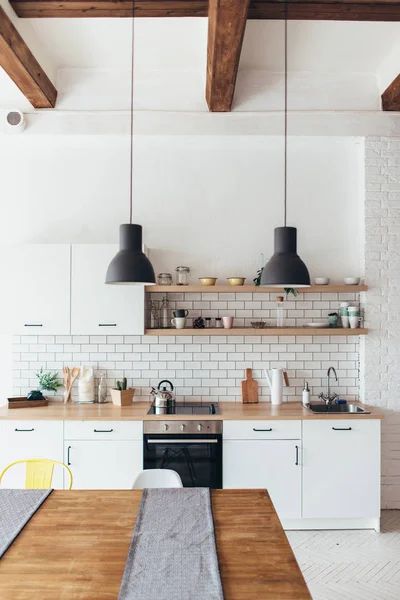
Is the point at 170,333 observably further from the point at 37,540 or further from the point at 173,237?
the point at 37,540

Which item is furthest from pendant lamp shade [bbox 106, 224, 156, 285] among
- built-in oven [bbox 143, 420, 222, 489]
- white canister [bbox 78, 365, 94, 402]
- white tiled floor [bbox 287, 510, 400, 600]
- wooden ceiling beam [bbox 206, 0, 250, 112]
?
white tiled floor [bbox 287, 510, 400, 600]

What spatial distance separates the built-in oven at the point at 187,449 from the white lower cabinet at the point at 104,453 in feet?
0.30

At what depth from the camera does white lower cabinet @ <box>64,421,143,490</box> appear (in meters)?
4.05

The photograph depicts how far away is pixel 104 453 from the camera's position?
406cm

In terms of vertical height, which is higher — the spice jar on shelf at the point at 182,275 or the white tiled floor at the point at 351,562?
the spice jar on shelf at the point at 182,275

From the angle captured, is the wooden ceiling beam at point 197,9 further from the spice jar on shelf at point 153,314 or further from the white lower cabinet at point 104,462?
the white lower cabinet at point 104,462

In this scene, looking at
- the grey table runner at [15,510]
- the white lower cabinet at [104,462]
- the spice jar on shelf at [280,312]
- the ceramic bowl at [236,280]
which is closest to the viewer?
the grey table runner at [15,510]

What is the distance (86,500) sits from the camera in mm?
2586

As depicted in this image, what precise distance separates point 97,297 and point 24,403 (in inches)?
46.4

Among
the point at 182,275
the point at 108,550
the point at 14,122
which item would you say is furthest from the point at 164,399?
the point at 14,122

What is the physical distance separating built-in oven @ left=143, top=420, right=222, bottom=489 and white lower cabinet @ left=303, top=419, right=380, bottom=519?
0.75 m

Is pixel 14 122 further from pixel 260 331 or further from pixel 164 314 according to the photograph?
pixel 260 331

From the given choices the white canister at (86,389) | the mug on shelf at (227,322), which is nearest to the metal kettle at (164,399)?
the white canister at (86,389)

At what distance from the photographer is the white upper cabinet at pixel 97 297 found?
4.32 meters
